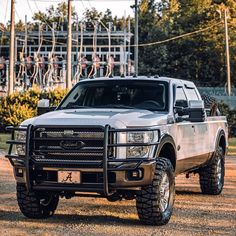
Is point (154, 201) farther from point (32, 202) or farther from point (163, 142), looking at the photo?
point (32, 202)

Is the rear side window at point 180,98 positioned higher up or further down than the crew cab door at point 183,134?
higher up

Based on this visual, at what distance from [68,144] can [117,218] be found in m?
1.42

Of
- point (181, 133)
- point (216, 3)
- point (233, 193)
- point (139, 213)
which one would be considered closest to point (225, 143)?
point (233, 193)

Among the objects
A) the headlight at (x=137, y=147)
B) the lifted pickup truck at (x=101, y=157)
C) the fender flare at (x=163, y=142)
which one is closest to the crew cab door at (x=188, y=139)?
the lifted pickup truck at (x=101, y=157)

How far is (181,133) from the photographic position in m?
9.73

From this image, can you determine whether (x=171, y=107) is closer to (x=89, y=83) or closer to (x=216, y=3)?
(x=89, y=83)

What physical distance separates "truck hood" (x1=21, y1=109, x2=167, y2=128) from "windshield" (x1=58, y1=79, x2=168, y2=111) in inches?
23.0

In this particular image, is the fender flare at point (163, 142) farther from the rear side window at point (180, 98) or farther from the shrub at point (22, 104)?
the shrub at point (22, 104)

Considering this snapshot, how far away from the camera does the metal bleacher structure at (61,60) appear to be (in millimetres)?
45469

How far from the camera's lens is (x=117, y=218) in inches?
359

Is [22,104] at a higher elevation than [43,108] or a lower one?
lower

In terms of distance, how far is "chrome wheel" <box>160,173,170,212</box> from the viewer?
853cm

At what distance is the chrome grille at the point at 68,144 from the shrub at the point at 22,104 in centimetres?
2033

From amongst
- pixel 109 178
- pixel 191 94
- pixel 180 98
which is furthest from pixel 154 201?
Answer: pixel 191 94
